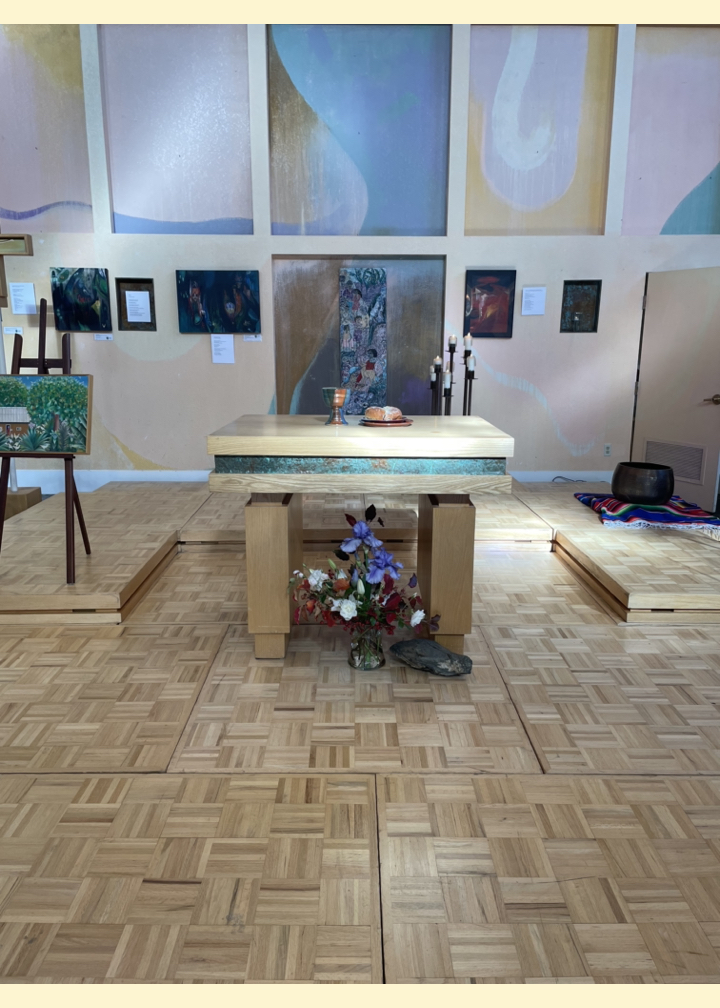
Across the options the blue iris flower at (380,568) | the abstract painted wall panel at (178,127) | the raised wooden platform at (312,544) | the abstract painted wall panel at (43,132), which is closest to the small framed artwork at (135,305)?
the abstract painted wall panel at (178,127)

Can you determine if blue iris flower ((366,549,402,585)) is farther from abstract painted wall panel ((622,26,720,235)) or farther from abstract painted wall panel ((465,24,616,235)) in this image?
abstract painted wall panel ((622,26,720,235))

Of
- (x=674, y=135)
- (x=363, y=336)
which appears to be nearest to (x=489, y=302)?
(x=363, y=336)

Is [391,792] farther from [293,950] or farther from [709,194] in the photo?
[709,194]

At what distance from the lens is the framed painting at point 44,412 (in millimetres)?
3348

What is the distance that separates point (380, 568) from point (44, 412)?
1.87 metres

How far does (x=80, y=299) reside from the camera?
5836 mm

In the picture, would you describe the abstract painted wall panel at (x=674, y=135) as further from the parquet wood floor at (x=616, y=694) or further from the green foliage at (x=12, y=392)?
the green foliage at (x=12, y=392)

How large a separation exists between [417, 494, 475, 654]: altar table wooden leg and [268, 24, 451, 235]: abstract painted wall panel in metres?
3.88

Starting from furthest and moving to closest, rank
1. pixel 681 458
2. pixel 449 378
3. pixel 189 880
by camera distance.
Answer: pixel 681 458
pixel 449 378
pixel 189 880

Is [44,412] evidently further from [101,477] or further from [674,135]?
[674,135]

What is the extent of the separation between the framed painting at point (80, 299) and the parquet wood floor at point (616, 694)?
4461mm

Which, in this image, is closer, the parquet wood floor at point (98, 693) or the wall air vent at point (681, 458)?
the parquet wood floor at point (98, 693)

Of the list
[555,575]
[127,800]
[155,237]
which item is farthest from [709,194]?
[127,800]

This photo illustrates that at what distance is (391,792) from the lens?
1.99m
